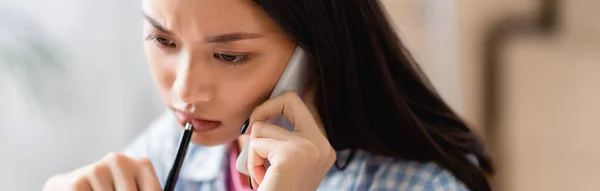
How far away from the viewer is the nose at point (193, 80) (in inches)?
31.0

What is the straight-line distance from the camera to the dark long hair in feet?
2.71

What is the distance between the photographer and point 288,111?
33.7 inches

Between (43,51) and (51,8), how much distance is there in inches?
3.2

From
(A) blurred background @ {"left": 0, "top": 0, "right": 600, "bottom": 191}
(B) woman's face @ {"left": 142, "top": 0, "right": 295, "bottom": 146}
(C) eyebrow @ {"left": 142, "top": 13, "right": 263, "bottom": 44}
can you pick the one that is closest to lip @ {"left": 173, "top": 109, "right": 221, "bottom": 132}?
(B) woman's face @ {"left": 142, "top": 0, "right": 295, "bottom": 146}

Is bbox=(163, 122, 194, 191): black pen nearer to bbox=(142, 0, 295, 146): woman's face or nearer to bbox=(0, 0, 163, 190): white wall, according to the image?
bbox=(142, 0, 295, 146): woman's face

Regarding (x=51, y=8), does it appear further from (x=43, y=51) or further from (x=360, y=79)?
(x=360, y=79)

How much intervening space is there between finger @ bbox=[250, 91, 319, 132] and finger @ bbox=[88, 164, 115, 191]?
0.16 m

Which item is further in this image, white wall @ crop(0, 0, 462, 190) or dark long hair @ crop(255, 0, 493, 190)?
white wall @ crop(0, 0, 462, 190)

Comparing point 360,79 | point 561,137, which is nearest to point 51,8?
point 360,79

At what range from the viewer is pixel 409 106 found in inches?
39.2

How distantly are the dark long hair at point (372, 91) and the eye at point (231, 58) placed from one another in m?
0.05

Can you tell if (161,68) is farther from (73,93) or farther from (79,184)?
(73,93)

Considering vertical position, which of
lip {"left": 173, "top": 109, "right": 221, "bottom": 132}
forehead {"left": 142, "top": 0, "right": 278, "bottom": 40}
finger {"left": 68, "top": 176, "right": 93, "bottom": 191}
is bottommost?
finger {"left": 68, "top": 176, "right": 93, "bottom": 191}

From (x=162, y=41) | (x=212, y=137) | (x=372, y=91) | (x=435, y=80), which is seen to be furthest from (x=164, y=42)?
(x=435, y=80)
